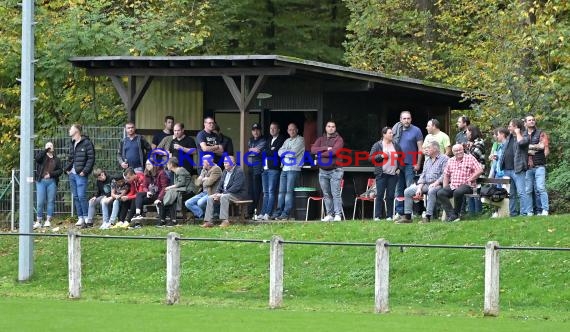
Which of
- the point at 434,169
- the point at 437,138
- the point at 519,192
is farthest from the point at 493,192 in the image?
the point at 437,138

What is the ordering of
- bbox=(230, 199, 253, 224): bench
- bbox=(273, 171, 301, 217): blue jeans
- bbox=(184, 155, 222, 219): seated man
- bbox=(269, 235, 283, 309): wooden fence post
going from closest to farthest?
1. bbox=(269, 235, 283, 309): wooden fence post
2. bbox=(184, 155, 222, 219): seated man
3. bbox=(230, 199, 253, 224): bench
4. bbox=(273, 171, 301, 217): blue jeans

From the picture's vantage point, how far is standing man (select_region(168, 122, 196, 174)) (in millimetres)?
28078

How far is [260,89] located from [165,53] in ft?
30.5

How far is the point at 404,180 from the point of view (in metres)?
26.2

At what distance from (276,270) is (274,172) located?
26.8ft

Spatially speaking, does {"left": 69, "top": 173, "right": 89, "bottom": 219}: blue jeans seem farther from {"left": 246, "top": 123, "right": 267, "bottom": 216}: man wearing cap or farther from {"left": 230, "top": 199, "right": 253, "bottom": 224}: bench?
{"left": 246, "top": 123, "right": 267, "bottom": 216}: man wearing cap

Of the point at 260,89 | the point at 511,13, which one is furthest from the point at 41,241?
the point at 511,13

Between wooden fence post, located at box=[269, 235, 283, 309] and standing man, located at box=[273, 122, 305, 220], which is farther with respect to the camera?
standing man, located at box=[273, 122, 305, 220]

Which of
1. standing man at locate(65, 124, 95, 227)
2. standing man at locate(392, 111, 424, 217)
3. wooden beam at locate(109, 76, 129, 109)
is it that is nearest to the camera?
standing man at locate(392, 111, 424, 217)

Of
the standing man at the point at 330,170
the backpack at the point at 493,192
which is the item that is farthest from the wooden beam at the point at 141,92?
the backpack at the point at 493,192

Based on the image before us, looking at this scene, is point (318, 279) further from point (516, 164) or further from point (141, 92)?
point (141, 92)

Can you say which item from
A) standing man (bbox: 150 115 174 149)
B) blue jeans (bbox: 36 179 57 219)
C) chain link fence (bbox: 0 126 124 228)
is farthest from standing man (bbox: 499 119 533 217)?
blue jeans (bbox: 36 179 57 219)

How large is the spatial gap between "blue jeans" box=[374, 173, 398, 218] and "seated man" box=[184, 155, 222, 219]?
10.6ft

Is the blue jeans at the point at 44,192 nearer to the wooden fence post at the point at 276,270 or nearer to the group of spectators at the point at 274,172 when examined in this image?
the group of spectators at the point at 274,172
